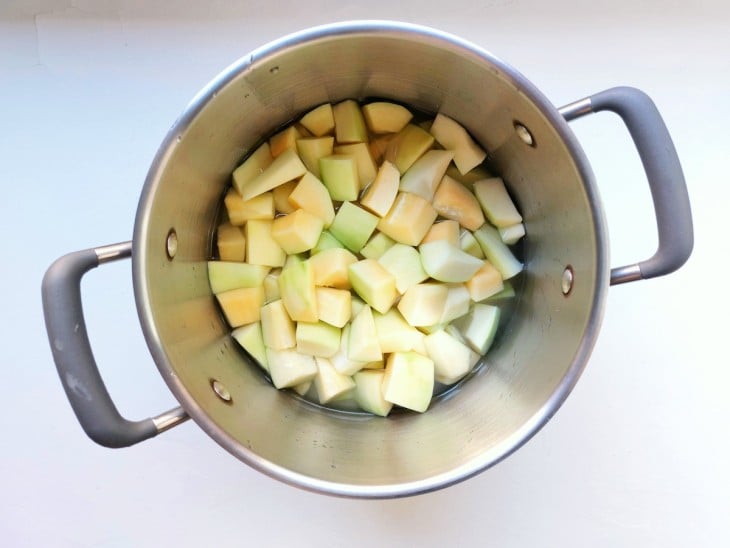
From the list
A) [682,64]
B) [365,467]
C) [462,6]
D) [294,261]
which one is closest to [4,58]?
[294,261]

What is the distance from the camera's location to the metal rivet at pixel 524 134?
0.91 metres

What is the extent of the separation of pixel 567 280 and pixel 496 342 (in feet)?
0.71

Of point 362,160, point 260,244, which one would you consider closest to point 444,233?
point 362,160

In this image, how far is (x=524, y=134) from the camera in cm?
93

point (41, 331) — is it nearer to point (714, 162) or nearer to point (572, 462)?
point (572, 462)

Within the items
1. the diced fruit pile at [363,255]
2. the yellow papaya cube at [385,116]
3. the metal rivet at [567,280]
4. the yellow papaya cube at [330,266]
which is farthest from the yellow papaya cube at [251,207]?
the metal rivet at [567,280]

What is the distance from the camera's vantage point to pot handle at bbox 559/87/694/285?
0.81m

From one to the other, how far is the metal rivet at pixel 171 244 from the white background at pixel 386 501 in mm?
225

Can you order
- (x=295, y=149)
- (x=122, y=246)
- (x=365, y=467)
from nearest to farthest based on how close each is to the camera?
(x=122, y=246)
(x=365, y=467)
(x=295, y=149)

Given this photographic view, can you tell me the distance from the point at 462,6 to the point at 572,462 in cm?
81

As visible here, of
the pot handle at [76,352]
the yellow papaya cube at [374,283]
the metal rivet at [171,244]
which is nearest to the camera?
the pot handle at [76,352]

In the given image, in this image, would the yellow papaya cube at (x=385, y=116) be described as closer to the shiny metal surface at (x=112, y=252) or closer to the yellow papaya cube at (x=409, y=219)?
the yellow papaya cube at (x=409, y=219)

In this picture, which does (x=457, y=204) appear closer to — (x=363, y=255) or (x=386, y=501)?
(x=363, y=255)

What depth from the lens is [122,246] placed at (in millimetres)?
826
